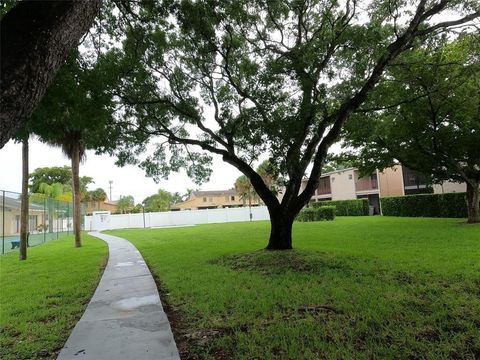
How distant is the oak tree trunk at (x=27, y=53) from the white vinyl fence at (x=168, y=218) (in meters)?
36.2

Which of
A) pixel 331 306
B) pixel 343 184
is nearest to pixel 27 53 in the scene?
pixel 331 306

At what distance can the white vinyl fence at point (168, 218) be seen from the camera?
3641 centimetres

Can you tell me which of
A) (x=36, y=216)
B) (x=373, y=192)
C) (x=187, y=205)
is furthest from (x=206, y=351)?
(x=187, y=205)

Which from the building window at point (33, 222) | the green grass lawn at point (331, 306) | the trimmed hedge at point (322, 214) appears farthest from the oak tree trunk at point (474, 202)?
the building window at point (33, 222)

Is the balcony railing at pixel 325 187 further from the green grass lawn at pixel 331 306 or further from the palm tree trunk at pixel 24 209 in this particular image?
the palm tree trunk at pixel 24 209

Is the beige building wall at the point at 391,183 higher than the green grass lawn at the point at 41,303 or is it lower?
higher

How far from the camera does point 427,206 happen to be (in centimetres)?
2320

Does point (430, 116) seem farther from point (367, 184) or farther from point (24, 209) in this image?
point (367, 184)

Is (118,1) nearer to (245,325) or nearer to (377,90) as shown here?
(245,325)

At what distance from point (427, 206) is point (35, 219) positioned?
83.2ft

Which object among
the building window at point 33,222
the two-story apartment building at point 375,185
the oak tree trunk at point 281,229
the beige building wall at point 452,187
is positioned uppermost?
the two-story apartment building at point 375,185

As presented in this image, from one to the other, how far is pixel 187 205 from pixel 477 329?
66.1 meters

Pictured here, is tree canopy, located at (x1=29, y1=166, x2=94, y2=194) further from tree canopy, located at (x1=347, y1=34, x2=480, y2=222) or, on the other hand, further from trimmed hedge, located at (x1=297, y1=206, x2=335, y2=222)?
tree canopy, located at (x1=347, y1=34, x2=480, y2=222)

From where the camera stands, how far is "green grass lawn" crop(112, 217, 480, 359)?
3569 mm
